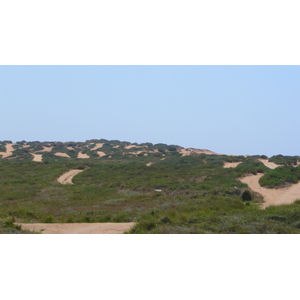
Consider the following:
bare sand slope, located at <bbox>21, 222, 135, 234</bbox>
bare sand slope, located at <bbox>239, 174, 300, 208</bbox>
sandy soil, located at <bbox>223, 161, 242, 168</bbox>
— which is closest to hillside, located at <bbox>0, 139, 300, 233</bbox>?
bare sand slope, located at <bbox>239, 174, 300, 208</bbox>

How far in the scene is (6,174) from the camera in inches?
1447

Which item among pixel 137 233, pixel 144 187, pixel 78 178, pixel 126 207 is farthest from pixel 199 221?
pixel 78 178

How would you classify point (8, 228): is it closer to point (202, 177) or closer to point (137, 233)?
point (137, 233)

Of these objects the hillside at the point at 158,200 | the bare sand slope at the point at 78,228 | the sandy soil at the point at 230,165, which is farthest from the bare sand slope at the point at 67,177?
the sandy soil at the point at 230,165

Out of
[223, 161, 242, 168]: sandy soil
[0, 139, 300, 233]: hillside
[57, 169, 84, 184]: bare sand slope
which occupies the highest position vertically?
[0, 139, 300, 233]: hillside

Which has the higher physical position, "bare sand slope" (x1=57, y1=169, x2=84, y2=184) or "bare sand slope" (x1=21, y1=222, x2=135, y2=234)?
"bare sand slope" (x1=21, y1=222, x2=135, y2=234)

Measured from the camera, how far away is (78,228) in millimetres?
12570

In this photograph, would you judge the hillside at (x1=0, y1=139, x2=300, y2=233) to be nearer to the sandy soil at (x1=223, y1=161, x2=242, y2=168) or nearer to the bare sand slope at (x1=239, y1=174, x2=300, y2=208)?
the bare sand slope at (x1=239, y1=174, x2=300, y2=208)

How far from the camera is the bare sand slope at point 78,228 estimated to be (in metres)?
11.9

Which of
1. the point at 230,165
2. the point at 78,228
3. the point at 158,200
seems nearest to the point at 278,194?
the point at 158,200

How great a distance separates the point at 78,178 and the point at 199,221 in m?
24.5

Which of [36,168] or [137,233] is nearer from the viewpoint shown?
[137,233]

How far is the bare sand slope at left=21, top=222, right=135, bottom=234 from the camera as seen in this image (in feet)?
39.0

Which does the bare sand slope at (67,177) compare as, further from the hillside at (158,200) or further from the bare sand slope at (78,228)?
the bare sand slope at (78,228)
